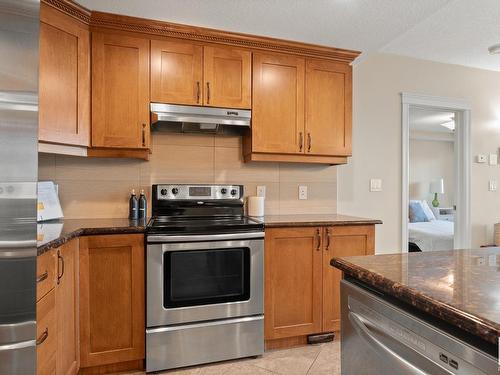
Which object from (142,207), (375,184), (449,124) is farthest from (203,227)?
(449,124)

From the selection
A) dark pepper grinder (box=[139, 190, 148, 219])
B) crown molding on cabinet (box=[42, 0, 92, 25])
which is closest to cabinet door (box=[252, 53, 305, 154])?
dark pepper grinder (box=[139, 190, 148, 219])

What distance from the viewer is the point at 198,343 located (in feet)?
6.63

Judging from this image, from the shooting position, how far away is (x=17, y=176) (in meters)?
0.77

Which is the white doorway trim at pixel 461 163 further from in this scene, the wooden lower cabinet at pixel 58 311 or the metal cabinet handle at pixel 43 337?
the metal cabinet handle at pixel 43 337

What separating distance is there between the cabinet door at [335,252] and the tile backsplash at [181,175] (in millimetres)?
592

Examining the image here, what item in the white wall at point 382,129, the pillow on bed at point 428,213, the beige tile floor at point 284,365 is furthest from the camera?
the pillow on bed at point 428,213

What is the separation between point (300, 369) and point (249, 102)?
1923 mm

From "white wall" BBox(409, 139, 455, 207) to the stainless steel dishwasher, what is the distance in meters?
5.67

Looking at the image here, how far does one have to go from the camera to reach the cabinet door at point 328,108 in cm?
260

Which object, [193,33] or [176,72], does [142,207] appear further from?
[193,33]

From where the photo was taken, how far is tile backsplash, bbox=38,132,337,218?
2398mm

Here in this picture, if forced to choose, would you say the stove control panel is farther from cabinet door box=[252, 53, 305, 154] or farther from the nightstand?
the nightstand

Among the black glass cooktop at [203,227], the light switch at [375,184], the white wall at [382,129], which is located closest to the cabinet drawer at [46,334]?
the black glass cooktop at [203,227]

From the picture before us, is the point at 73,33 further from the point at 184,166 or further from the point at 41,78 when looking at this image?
the point at 184,166
